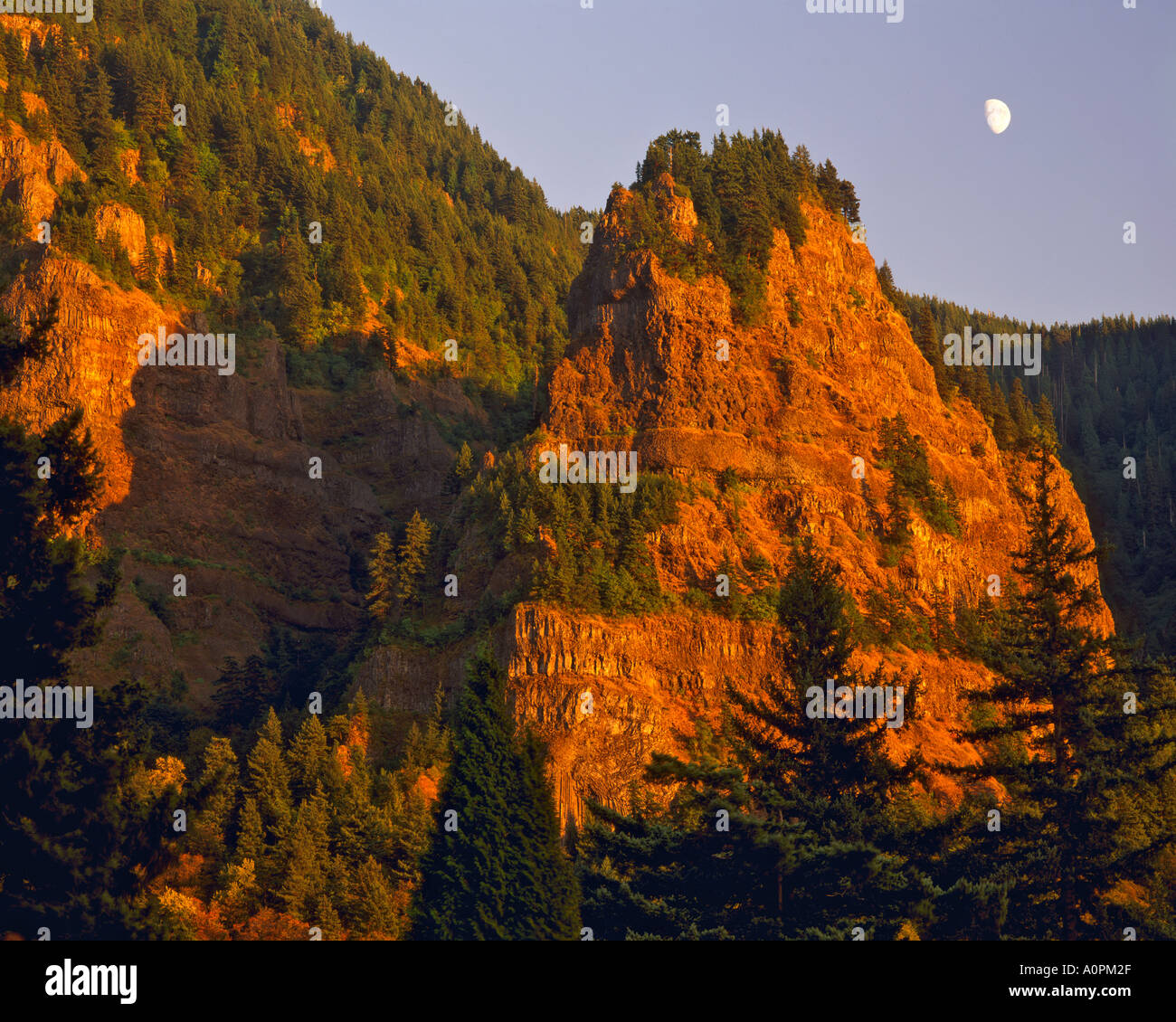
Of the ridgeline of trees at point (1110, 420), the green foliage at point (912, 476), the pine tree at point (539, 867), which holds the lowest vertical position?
the pine tree at point (539, 867)

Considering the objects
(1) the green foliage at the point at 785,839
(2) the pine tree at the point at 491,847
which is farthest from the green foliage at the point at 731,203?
(1) the green foliage at the point at 785,839

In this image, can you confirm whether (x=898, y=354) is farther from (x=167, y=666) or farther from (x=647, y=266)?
(x=167, y=666)

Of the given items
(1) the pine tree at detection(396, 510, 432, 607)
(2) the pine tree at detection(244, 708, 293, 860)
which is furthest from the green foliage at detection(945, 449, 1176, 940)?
(1) the pine tree at detection(396, 510, 432, 607)

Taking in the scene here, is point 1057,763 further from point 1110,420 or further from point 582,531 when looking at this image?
point 1110,420

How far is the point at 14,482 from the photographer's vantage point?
1623 inches

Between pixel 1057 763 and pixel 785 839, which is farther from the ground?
pixel 1057 763

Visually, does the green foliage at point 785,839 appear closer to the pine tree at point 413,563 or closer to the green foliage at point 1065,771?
the green foliage at point 1065,771

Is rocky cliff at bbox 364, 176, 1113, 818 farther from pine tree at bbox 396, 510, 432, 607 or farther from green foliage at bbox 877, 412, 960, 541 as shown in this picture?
pine tree at bbox 396, 510, 432, 607

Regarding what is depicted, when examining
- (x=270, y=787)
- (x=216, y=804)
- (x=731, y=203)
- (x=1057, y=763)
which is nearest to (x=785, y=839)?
(x=1057, y=763)

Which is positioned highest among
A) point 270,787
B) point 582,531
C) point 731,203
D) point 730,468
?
point 731,203

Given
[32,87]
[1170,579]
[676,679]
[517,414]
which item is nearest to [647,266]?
[676,679]

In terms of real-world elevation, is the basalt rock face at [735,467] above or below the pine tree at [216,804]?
above

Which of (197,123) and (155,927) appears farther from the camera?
(197,123)

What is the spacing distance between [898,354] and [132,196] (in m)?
53.1
